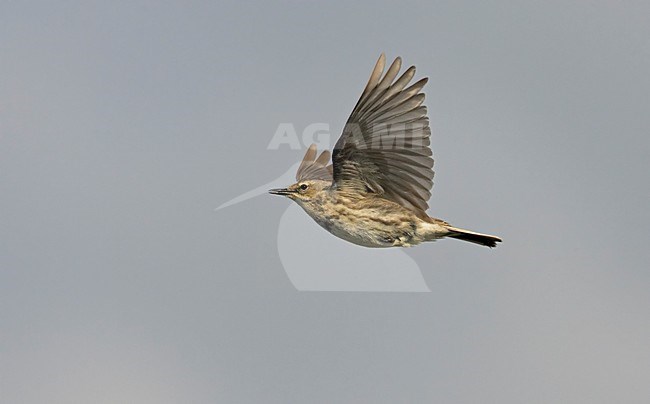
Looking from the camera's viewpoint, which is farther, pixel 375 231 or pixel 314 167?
pixel 314 167

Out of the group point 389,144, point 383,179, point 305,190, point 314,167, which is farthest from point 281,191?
point 389,144

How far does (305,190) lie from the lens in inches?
708

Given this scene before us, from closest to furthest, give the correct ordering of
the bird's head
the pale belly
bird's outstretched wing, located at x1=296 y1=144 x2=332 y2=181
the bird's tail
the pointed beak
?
the pale belly → the bird's tail → the bird's head → the pointed beak → bird's outstretched wing, located at x1=296 y1=144 x2=332 y2=181

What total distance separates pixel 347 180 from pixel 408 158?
110 centimetres

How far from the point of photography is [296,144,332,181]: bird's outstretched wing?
20.0 meters

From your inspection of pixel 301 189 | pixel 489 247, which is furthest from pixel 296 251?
pixel 489 247

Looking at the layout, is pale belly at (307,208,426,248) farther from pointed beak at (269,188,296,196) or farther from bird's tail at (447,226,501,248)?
pointed beak at (269,188,296,196)

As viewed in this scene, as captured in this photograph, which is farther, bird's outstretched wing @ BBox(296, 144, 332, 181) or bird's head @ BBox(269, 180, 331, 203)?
bird's outstretched wing @ BBox(296, 144, 332, 181)

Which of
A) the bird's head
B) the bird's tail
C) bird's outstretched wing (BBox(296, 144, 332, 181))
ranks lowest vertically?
the bird's tail

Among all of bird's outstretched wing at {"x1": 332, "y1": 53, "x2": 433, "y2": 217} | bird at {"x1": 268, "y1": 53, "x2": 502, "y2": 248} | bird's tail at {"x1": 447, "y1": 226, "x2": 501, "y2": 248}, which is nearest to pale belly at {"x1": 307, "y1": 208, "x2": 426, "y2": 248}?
bird at {"x1": 268, "y1": 53, "x2": 502, "y2": 248}

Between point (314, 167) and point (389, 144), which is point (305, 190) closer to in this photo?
point (389, 144)

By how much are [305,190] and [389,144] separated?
6.83 feet

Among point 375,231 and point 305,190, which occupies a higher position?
point 305,190

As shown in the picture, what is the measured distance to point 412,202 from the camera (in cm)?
1731
